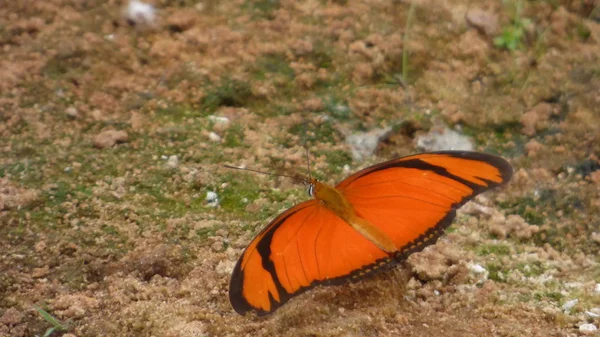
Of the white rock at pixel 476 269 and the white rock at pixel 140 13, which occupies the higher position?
the white rock at pixel 140 13

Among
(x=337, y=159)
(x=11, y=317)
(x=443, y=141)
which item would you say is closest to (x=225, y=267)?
(x=11, y=317)

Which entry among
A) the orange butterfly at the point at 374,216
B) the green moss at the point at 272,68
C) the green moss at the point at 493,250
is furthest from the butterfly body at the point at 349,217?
the green moss at the point at 272,68

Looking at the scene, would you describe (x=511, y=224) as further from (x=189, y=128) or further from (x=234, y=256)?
(x=189, y=128)

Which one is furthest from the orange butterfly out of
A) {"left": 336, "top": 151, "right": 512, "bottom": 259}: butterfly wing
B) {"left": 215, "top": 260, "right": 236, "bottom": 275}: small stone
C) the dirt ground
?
{"left": 215, "top": 260, "right": 236, "bottom": 275}: small stone

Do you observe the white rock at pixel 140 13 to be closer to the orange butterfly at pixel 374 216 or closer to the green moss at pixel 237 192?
Result: the green moss at pixel 237 192

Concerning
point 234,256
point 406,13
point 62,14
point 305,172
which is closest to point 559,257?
point 305,172

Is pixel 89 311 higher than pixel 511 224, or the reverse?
pixel 511 224

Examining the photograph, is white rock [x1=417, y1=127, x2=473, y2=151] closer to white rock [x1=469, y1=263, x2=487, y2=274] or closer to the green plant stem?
the green plant stem
